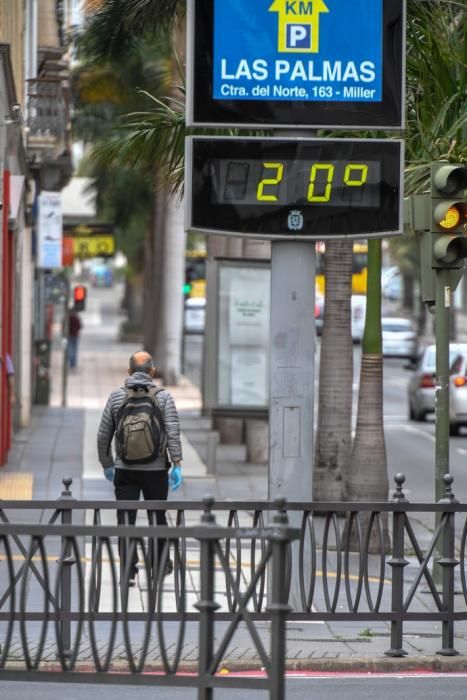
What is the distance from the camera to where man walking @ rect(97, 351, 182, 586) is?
12.4 meters

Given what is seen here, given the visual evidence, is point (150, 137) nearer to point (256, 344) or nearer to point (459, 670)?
point (459, 670)

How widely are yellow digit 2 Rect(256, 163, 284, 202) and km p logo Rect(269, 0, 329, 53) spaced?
750 mm

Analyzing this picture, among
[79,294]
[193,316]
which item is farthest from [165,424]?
[193,316]

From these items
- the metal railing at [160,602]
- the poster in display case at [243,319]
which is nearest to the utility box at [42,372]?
the poster in display case at [243,319]

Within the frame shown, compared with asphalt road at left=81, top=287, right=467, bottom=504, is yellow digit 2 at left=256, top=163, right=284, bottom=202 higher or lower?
higher

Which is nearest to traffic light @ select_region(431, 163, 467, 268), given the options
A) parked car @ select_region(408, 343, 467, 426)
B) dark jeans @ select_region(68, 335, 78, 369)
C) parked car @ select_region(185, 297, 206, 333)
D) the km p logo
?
the km p logo

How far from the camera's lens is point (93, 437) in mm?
26125

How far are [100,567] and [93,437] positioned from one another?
16.9 meters

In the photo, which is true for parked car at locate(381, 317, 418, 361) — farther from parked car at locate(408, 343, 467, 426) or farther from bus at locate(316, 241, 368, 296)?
parked car at locate(408, 343, 467, 426)

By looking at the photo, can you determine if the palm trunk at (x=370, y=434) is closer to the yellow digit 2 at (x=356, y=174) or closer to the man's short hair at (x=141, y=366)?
the man's short hair at (x=141, y=366)

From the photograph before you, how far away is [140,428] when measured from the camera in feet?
40.7

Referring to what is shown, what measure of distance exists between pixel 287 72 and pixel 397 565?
127 inches

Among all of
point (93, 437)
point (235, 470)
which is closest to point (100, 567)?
point (235, 470)

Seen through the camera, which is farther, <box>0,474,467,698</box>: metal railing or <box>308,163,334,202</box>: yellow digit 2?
<box>308,163,334,202</box>: yellow digit 2
